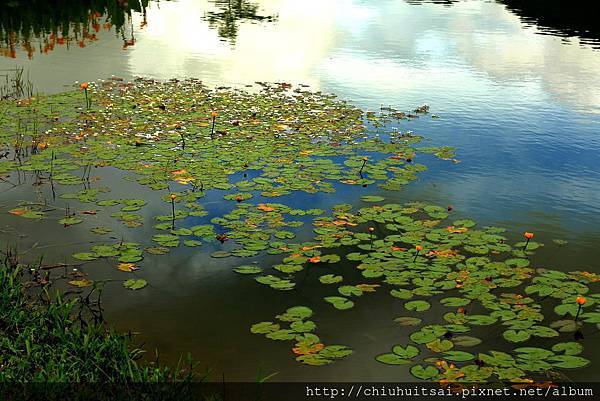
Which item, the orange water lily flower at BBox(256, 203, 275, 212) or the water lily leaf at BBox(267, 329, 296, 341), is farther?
the orange water lily flower at BBox(256, 203, 275, 212)

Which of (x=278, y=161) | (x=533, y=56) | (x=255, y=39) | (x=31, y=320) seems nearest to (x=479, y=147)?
(x=278, y=161)

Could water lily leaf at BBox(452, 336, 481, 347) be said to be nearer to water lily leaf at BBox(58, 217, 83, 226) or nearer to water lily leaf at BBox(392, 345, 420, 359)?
water lily leaf at BBox(392, 345, 420, 359)

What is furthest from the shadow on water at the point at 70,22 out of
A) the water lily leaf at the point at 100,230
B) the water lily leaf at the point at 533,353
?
the water lily leaf at the point at 533,353

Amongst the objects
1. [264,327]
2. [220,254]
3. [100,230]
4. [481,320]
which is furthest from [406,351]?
[100,230]

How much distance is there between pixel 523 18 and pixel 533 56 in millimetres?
8307

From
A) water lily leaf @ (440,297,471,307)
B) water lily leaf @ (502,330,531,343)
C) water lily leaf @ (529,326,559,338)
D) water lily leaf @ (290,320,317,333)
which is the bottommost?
water lily leaf @ (290,320,317,333)

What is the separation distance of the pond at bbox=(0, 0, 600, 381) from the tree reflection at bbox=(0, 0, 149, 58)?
0.10 metres

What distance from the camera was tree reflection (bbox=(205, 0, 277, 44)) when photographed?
18.6 metres

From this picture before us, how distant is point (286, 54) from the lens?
15578mm

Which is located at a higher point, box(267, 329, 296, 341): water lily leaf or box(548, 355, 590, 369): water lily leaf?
box(548, 355, 590, 369): water lily leaf

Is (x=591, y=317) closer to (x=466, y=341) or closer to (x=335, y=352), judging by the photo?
(x=466, y=341)

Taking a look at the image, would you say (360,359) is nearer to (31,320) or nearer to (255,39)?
(31,320)

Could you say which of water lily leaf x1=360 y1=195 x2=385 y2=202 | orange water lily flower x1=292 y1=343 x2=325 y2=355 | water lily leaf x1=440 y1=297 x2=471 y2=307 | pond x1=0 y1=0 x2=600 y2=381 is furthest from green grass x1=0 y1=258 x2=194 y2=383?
water lily leaf x1=360 y1=195 x2=385 y2=202

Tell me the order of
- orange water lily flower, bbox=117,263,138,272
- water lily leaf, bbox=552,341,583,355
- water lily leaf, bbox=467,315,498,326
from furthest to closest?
orange water lily flower, bbox=117,263,138,272 → water lily leaf, bbox=467,315,498,326 → water lily leaf, bbox=552,341,583,355
